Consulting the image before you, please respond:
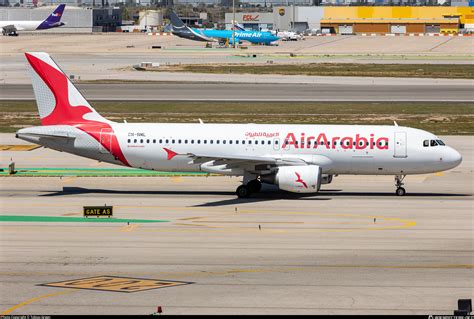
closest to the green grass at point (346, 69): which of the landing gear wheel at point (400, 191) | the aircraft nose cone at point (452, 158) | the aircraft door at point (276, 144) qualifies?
the aircraft nose cone at point (452, 158)

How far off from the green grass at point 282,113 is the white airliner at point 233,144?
23895mm

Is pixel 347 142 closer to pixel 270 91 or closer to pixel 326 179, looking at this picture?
pixel 326 179

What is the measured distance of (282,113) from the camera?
86.0 metres

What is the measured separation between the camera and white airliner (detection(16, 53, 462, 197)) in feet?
167

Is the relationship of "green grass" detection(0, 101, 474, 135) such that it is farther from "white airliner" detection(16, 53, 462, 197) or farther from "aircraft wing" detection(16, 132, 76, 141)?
"aircraft wing" detection(16, 132, 76, 141)

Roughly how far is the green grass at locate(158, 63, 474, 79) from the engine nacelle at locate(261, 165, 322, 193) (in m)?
80.6

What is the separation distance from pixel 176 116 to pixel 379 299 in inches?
2162

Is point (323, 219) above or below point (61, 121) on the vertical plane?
below

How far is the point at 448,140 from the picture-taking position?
70.4m

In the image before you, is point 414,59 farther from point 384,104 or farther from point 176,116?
point 176,116

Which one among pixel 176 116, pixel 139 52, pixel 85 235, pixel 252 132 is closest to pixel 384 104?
pixel 176 116

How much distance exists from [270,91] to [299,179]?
5898 centimetres

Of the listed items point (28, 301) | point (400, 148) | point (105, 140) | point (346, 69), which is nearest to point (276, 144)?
point (400, 148)

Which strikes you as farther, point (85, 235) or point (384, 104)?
point (384, 104)
